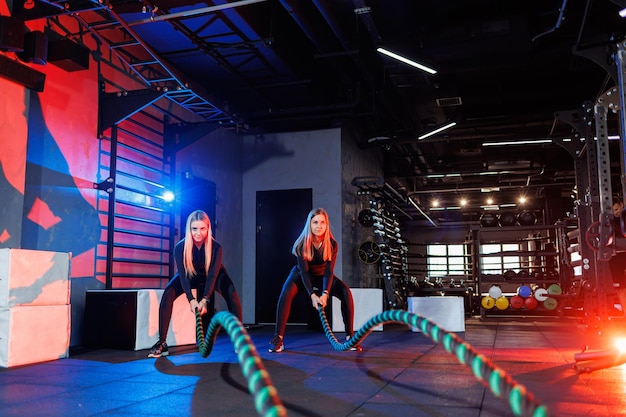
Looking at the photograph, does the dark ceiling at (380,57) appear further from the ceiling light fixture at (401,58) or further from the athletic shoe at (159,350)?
the athletic shoe at (159,350)

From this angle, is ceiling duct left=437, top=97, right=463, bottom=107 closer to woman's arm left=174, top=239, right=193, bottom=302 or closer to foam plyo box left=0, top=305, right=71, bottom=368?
woman's arm left=174, top=239, right=193, bottom=302

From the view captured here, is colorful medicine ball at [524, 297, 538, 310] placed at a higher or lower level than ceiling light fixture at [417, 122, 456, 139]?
lower

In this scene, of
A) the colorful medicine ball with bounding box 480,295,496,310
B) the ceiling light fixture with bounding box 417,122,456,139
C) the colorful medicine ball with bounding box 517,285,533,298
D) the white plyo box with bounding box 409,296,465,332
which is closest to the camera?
the white plyo box with bounding box 409,296,465,332

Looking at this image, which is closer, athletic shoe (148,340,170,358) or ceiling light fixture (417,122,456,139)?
athletic shoe (148,340,170,358)

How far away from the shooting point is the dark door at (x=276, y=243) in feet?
33.1

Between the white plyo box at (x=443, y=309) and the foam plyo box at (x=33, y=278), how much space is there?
468 centimetres

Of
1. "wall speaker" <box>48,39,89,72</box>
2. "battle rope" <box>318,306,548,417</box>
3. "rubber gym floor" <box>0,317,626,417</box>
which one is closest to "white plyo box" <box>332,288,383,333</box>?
"rubber gym floor" <box>0,317,626,417</box>

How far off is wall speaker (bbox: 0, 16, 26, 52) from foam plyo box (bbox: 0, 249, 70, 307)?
6.11 ft

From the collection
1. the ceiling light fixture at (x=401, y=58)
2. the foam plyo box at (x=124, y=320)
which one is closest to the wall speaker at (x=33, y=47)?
the foam plyo box at (x=124, y=320)

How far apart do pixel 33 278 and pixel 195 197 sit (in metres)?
3.89

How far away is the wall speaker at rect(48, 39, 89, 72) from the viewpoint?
220 inches

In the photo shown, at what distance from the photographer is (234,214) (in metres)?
10.2

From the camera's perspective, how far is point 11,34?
509 centimetres

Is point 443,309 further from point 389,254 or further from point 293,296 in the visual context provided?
point 293,296
